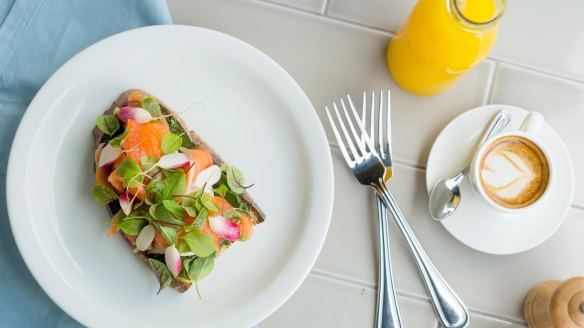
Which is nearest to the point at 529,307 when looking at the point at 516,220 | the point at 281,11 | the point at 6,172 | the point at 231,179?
the point at 516,220

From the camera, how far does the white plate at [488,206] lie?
1223 mm

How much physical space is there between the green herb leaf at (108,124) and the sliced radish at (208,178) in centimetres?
19

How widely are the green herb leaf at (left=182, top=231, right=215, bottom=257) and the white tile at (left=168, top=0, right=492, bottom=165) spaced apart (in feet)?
1.28

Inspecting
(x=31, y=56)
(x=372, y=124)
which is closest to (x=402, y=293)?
(x=372, y=124)

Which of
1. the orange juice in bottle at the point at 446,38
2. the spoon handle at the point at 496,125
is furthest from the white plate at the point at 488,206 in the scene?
the orange juice in bottle at the point at 446,38

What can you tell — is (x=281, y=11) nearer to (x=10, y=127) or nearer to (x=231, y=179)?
(x=231, y=179)

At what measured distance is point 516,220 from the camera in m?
1.23

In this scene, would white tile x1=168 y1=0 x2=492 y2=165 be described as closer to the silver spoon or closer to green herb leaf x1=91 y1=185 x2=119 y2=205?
the silver spoon

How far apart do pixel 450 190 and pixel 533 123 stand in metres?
0.23

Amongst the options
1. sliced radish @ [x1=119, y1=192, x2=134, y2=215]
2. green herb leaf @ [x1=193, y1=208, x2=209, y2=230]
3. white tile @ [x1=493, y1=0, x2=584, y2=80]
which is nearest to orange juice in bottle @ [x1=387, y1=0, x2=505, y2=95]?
white tile @ [x1=493, y1=0, x2=584, y2=80]

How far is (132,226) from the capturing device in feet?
3.47

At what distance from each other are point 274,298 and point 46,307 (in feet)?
1.52

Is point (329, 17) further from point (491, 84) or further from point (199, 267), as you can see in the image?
point (199, 267)

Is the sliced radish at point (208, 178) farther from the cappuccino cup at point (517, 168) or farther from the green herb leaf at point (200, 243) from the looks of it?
the cappuccino cup at point (517, 168)
